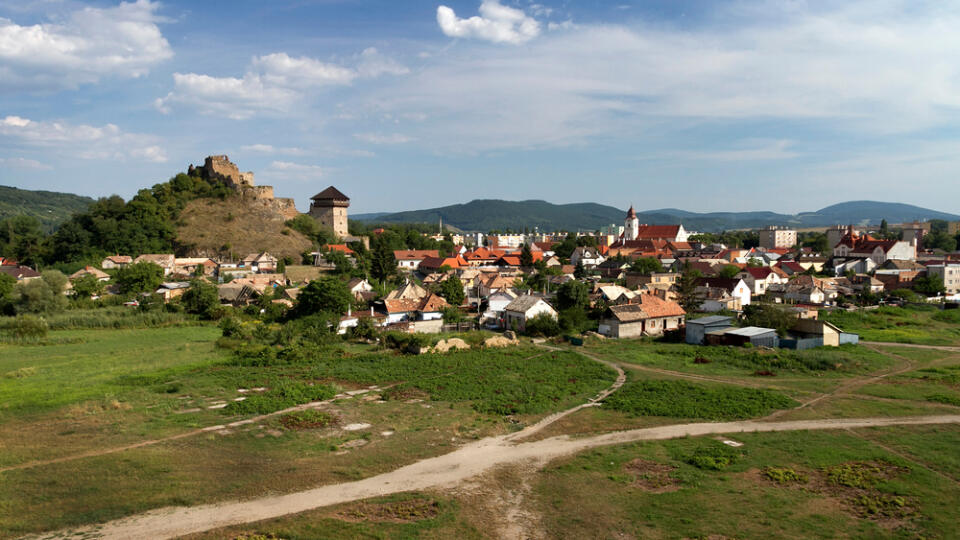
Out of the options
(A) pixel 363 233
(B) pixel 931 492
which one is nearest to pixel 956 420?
(B) pixel 931 492

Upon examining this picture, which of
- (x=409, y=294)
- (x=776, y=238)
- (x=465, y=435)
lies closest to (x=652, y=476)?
(x=465, y=435)

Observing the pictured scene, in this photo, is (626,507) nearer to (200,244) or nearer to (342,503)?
(342,503)

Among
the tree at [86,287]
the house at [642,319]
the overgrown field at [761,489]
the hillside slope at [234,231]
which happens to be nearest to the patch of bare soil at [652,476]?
the overgrown field at [761,489]

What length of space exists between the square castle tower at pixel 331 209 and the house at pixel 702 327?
199 feet

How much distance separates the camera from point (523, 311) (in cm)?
3575

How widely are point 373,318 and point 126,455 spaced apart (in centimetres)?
2172

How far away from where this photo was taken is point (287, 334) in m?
31.7

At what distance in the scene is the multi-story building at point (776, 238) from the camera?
121188 millimetres

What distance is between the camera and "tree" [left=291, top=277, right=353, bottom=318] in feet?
119

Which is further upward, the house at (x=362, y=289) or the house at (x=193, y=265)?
the house at (x=193, y=265)

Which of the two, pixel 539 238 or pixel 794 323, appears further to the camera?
pixel 539 238

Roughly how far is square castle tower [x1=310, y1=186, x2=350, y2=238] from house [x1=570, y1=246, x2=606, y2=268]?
33.8 meters

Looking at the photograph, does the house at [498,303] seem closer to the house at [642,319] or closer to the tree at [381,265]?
the house at [642,319]

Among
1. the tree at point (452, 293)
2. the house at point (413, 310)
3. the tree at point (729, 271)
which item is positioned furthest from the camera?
the tree at point (729, 271)
